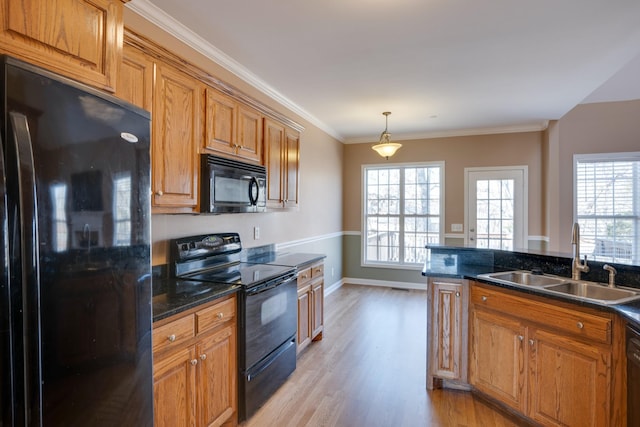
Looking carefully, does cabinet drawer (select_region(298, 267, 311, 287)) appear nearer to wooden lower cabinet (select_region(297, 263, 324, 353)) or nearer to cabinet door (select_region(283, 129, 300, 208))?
wooden lower cabinet (select_region(297, 263, 324, 353))

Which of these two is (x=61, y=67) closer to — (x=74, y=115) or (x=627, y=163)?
(x=74, y=115)

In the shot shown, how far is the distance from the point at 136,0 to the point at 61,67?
129 cm

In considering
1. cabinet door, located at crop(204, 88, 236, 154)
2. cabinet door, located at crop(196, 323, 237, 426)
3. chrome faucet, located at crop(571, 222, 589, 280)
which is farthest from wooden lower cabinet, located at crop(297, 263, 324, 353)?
chrome faucet, located at crop(571, 222, 589, 280)

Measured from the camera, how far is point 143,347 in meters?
1.37

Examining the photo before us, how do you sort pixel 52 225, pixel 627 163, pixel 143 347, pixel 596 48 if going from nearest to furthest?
pixel 52 225 < pixel 143 347 < pixel 596 48 < pixel 627 163

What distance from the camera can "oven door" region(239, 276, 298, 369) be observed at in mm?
2182

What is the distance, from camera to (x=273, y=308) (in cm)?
250

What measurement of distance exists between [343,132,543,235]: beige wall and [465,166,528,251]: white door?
4.4 inches

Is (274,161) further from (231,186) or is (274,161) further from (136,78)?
(136,78)

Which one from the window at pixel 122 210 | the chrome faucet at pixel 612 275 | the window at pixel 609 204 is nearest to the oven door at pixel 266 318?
the window at pixel 122 210

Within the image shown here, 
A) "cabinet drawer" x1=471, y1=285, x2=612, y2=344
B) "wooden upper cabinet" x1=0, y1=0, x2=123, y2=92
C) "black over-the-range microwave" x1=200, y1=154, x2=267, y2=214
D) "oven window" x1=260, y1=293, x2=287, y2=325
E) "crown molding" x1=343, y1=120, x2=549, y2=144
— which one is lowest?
"oven window" x1=260, y1=293, x2=287, y2=325

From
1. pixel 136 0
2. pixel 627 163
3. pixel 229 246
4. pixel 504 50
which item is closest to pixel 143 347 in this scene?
pixel 229 246

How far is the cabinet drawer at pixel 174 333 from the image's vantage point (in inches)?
62.0

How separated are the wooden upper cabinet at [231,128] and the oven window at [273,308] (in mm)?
1161
